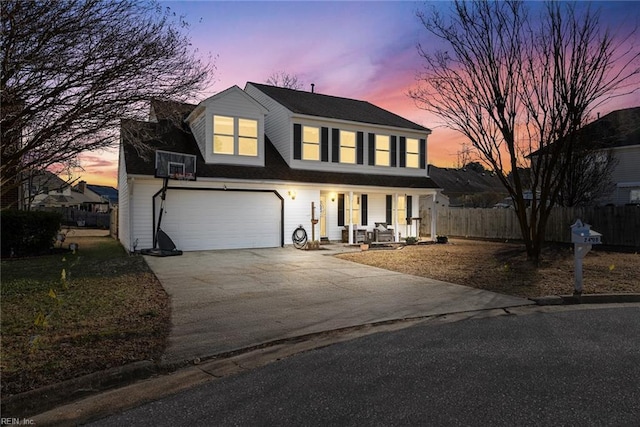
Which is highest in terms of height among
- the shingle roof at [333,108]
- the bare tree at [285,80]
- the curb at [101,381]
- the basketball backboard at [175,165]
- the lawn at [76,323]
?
the bare tree at [285,80]

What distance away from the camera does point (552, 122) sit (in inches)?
475

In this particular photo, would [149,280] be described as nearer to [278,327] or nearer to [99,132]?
[99,132]

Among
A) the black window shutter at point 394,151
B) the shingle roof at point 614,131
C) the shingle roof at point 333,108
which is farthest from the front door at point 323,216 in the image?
the shingle roof at point 614,131

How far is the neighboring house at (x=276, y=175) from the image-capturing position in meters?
15.2

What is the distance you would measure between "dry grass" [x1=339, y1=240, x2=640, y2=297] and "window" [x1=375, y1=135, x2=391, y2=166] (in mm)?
5035

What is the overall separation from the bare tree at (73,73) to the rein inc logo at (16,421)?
387 cm

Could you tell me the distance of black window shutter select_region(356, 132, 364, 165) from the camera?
64.1ft

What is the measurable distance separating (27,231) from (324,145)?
38.6 feet

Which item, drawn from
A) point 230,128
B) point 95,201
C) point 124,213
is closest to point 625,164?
point 230,128

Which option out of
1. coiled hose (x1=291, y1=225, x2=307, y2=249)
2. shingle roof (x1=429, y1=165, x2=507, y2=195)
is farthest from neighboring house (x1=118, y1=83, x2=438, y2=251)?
shingle roof (x1=429, y1=165, x2=507, y2=195)

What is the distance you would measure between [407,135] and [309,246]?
333 inches

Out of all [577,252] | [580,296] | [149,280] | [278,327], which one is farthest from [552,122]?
[149,280]

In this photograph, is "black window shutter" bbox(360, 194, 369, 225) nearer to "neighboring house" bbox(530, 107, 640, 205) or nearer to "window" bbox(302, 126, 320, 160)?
"window" bbox(302, 126, 320, 160)

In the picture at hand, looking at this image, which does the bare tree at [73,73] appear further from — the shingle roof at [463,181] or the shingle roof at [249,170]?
the shingle roof at [463,181]
